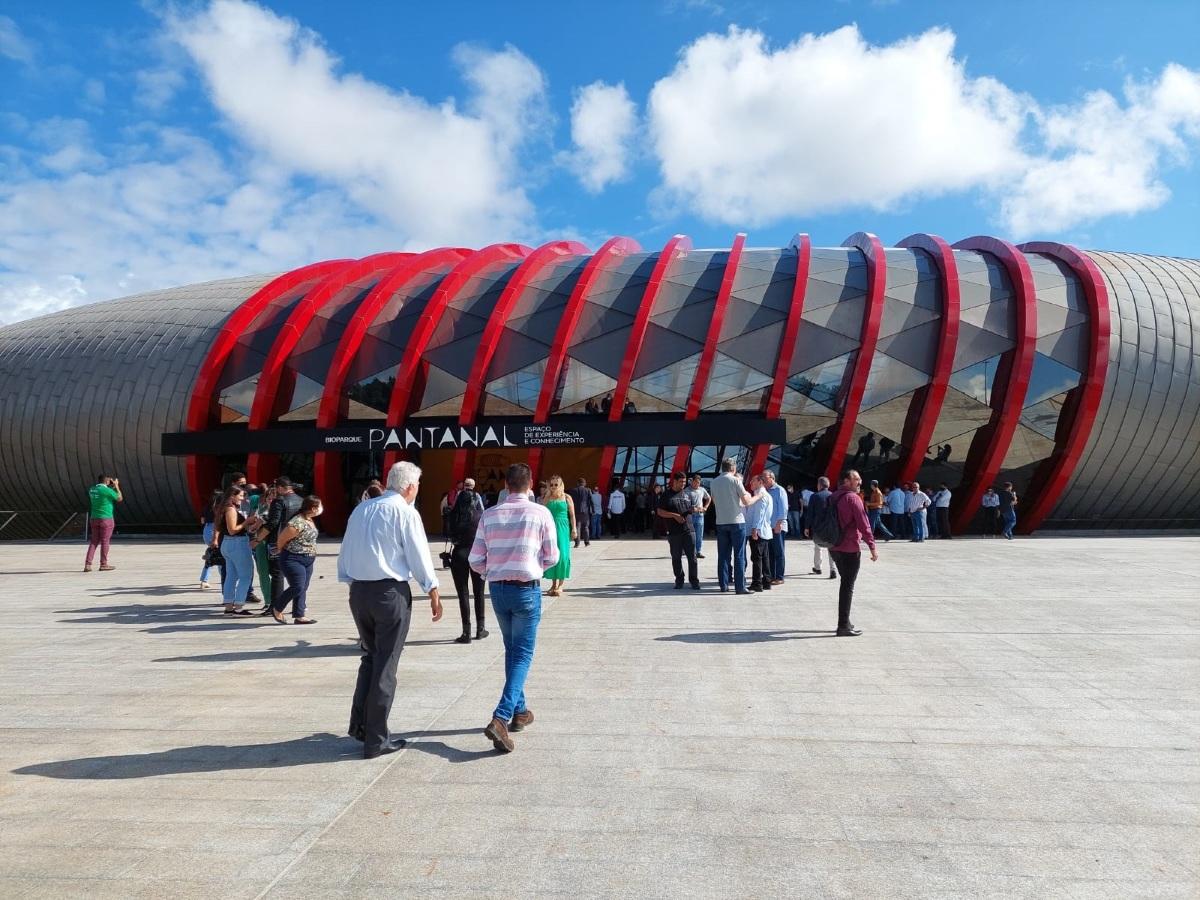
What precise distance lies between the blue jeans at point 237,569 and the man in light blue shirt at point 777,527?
22.3ft

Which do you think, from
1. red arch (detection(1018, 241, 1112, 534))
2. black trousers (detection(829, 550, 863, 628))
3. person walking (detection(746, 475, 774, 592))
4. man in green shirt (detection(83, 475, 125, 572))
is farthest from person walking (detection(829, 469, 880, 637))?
red arch (detection(1018, 241, 1112, 534))

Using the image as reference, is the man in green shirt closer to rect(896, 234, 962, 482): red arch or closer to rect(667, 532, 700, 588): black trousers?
rect(667, 532, 700, 588): black trousers

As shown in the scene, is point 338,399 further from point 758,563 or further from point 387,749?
point 387,749

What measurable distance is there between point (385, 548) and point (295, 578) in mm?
4669

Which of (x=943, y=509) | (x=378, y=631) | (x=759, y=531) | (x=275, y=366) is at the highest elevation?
(x=275, y=366)

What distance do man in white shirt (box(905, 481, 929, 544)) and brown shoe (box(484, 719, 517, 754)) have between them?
54.6ft

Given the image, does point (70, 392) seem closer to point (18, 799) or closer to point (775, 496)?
point (775, 496)

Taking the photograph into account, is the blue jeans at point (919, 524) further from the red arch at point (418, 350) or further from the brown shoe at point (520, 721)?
the brown shoe at point (520, 721)

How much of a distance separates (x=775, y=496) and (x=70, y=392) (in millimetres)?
22724

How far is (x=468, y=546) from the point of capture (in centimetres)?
796

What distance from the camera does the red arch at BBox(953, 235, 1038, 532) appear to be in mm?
20719

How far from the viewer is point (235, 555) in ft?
32.1

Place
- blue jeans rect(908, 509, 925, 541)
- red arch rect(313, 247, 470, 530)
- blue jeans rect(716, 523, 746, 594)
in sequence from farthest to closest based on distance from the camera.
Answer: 1. red arch rect(313, 247, 470, 530)
2. blue jeans rect(908, 509, 925, 541)
3. blue jeans rect(716, 523, 746, 594)

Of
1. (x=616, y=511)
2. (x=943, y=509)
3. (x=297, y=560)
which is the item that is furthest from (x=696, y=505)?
(x=943, y=509)
